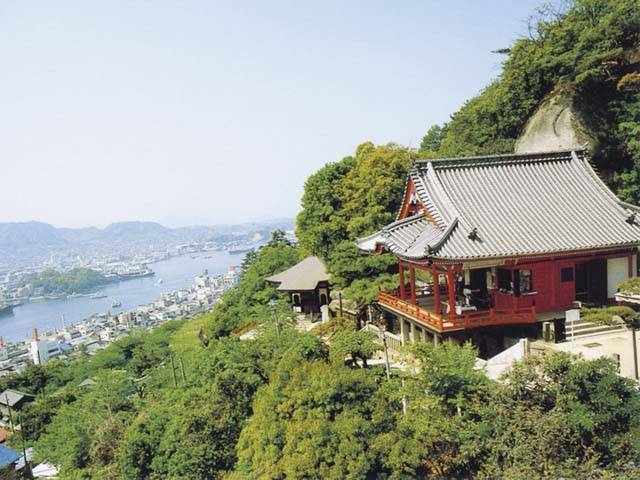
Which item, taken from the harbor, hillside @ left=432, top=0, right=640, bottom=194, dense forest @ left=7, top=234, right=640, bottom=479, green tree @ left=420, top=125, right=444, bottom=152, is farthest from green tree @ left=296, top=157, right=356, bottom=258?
the harbor

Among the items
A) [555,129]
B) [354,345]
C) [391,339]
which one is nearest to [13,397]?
[391,339]

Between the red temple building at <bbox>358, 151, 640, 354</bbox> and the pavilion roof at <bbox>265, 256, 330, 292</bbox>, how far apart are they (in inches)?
241

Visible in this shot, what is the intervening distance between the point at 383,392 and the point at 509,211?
301 inches

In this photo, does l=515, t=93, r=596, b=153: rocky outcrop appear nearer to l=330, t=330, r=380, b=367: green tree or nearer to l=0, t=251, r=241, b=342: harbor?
l=330, t=330, r=380, b=367: green tree

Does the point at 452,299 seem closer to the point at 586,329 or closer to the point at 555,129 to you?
the point at 586,329

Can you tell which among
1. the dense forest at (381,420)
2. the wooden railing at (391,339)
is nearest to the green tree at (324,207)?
the wooden railing at (391,339)

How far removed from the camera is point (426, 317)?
1362 centimetres

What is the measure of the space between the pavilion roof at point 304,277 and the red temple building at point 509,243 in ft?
20.1

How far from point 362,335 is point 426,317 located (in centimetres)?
228

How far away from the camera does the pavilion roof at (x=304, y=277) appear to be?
21984 millimetres

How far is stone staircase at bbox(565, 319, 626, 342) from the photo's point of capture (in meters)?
13.2

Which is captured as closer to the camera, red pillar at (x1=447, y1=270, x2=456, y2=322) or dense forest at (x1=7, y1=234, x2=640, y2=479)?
dense forest at (x1=7, y1=234, x2=640, y2=479)

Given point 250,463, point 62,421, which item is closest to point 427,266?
point 250,463

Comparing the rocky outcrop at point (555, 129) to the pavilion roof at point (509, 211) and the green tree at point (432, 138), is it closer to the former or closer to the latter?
the pavilion roof at point (509, 211)
